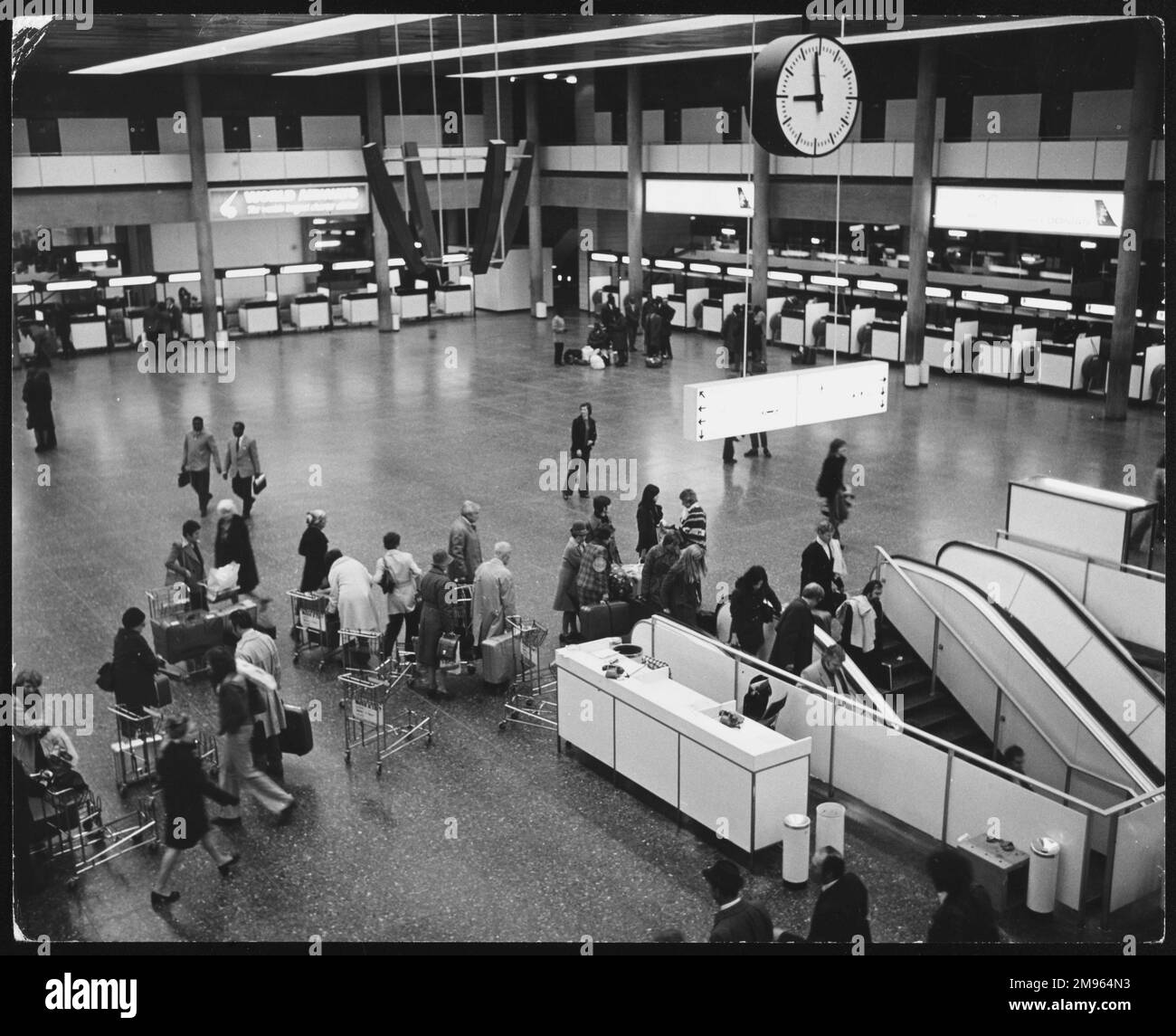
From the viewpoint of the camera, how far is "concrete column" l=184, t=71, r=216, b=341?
29906 millimetres

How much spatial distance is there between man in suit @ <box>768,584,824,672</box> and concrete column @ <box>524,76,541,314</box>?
86.3ft

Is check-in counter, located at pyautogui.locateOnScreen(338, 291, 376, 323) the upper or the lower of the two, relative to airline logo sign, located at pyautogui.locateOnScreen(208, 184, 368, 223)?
lower

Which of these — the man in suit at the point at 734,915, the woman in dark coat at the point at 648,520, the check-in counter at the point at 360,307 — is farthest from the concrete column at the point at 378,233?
the man in suit at the point at 734,915

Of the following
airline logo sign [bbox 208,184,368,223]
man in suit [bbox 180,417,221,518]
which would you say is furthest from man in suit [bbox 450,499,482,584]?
airline logo sign [bbox 208,184,368,223]

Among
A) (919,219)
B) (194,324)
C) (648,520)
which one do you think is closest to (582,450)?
(648,520)

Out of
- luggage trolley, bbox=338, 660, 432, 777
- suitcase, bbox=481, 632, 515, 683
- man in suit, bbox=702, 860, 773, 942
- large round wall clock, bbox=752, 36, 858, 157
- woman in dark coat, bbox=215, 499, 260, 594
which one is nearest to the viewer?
man in suit, bbox=702, 860, 773, 942

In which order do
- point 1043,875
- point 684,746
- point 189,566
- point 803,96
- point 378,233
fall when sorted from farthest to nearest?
1. point 378,233
2. point 189,566
3. point 684,746
4. point 803,96
5. point 1043,875

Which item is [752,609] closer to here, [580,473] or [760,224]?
[580,473]

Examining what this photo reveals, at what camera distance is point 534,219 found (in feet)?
116

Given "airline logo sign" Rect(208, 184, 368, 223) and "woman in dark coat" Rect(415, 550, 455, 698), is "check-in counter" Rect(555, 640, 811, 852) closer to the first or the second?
"woman in dark coat" Rect(415, 550, 455, 698)

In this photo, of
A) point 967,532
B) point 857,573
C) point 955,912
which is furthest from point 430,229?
point 967,532

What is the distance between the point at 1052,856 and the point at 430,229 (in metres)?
5.72

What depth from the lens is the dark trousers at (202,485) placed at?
16.5m

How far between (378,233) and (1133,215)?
62.5 ft
